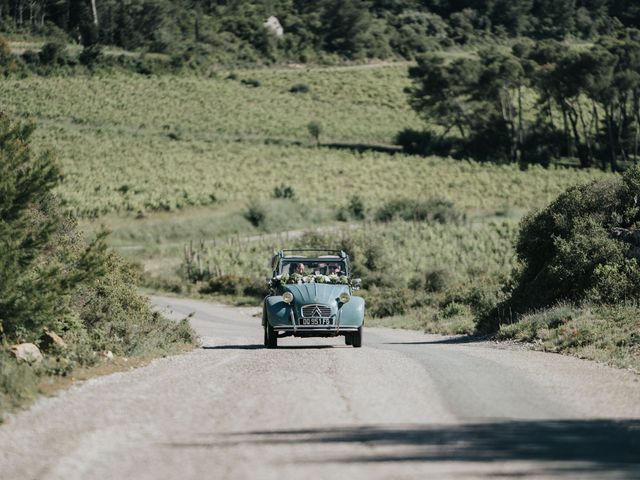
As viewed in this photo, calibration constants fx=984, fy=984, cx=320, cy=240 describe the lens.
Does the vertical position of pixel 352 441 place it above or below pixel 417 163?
above

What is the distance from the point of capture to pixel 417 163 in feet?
319

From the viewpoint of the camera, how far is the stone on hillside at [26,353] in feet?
42.9

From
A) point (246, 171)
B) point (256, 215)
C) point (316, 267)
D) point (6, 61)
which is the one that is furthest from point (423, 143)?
point (316, 267)

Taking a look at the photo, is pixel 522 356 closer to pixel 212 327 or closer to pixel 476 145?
pixel 212 327

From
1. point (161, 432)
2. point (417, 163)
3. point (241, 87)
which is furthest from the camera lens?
point (241, 87)

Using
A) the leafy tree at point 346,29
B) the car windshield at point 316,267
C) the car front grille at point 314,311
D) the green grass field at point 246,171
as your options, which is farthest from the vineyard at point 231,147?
the car front grille at point 314,311

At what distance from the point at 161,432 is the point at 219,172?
81507mm

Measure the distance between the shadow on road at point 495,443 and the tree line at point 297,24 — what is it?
133903 mm

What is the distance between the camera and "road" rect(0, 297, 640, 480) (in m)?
7.61

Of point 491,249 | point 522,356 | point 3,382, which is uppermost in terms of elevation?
point 3,382

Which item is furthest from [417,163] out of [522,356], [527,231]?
[522,356]

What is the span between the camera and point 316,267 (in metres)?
21.3

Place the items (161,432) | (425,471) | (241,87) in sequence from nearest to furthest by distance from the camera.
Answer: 1. (425,471)
2. (161,432)
3. (241,87)

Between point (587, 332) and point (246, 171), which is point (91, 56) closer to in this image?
point (246, 171)
